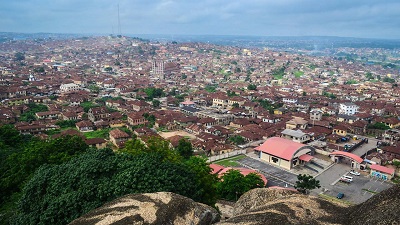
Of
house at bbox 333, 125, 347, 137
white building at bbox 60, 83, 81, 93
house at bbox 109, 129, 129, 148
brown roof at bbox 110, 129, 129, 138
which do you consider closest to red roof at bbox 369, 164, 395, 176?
house at bbox 333, 125, 347, 137

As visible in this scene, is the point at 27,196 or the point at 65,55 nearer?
the point at 27,196

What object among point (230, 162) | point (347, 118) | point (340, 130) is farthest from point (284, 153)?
point (347, 118)

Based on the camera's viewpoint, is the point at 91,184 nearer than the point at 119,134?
Yes

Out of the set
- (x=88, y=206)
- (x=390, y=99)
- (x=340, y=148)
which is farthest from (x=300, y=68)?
(x=88, y=206)

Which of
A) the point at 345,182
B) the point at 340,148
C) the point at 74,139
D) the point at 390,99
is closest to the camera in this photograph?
the point at 74,139

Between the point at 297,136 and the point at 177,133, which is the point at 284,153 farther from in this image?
the point at 177,133

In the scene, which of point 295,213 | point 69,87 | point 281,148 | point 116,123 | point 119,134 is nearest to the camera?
point 295,213

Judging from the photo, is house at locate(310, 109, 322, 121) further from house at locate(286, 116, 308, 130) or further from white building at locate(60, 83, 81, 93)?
white building at locate(60, 83, 81, 93)

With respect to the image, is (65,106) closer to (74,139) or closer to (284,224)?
(74,139)
